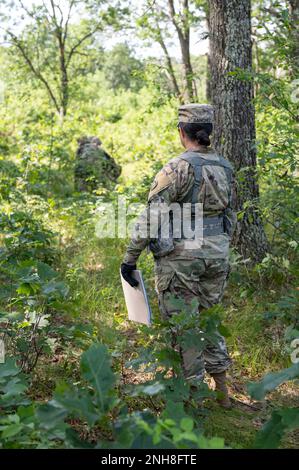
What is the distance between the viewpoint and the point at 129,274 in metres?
3.60

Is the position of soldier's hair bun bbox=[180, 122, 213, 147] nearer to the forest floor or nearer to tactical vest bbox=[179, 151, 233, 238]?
tactical vest bbox=[179, 151, 233, 238]

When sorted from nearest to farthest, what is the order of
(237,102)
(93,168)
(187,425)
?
(187,425) → (237,102) → (93,168)

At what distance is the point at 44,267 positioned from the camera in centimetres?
312

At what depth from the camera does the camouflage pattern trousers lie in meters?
3.51

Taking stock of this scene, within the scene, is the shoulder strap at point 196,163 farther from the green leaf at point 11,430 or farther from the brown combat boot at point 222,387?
the green leaf at point 11,430

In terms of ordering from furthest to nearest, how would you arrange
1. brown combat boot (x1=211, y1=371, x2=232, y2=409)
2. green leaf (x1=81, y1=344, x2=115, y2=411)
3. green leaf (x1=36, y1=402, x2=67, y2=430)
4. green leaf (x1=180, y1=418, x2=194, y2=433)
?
brown combat boot (x1=211, y1=371, x2=232, y2=409) < green leaf (x1=81, y1=344, x2=115, y2=411) < green leaf (x1=36, y1=402, x2=67, y2=430) < green leaf (x1=180, y1=418, x2=194, y2=433)

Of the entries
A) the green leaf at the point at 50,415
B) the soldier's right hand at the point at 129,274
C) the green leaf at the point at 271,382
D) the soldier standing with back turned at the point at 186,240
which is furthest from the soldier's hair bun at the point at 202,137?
the green leaf at the point at 50,415

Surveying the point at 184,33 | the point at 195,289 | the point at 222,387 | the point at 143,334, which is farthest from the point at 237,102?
the point at 184,33

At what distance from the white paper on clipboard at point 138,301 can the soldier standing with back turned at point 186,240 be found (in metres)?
0.05

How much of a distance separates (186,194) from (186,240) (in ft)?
0.97

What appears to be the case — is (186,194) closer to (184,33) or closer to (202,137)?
(202,137)

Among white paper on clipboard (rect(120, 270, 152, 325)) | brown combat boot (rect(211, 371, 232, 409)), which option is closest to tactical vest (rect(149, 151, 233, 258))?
white paper on clipboard (rect(120, 270, 152, 325))
